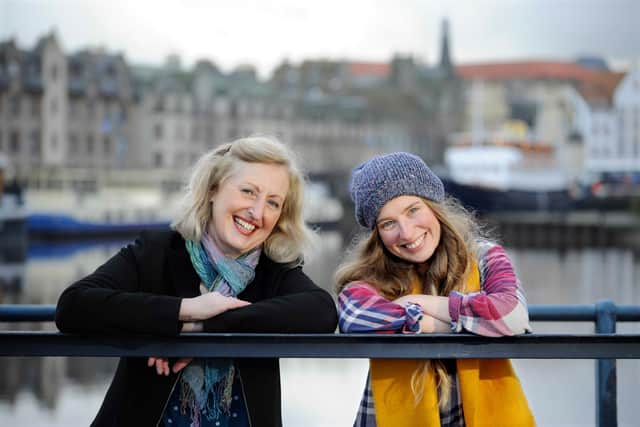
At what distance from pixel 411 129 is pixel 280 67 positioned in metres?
9.59

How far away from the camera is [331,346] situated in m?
1.18

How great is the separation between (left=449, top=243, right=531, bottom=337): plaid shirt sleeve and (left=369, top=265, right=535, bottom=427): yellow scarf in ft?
0.25

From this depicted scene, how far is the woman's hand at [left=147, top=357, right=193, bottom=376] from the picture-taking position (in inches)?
50.0

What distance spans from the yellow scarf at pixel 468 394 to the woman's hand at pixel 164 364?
283 mm

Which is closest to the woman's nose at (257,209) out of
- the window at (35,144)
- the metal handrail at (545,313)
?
the metal handrail at (545,313)

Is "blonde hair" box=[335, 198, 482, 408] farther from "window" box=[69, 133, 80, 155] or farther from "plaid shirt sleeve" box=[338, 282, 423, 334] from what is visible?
"window" box=[69, 133, 80, 155]

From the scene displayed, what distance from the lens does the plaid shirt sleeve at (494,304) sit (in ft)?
4.02

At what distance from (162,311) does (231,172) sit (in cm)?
28

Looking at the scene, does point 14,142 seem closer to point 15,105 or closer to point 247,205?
point 15,105

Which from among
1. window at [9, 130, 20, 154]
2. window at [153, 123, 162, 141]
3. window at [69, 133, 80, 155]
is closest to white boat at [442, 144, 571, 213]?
window at [153, 123, 162, 141]

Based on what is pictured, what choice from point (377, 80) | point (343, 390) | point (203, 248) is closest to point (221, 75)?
point (377, 80)

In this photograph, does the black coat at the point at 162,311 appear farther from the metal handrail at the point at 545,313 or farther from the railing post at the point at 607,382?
the railing post at the point at 607,382

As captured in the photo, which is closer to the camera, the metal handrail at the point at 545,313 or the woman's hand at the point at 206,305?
the woman's hand at the point at 206,305

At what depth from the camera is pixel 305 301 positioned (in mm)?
1290
